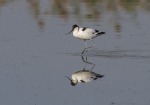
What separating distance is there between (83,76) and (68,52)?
1.90 meters

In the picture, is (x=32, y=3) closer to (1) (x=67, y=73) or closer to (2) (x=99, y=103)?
(1) (x=67, y=73)

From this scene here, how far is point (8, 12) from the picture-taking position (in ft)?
55.9

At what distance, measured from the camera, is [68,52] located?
12953mm

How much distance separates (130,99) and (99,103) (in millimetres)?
486

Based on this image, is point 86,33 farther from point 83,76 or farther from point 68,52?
point 83,76

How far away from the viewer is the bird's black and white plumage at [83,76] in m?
10.8

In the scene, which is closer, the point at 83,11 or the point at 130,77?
the point at 130,77

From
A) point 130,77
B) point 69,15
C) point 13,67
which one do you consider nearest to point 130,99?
point 130,77

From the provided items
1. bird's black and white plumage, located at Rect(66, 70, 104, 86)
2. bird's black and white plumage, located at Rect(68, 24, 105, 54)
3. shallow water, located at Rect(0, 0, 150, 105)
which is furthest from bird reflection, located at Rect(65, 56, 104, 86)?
bird's black and white plumage, located at Rect(68, 24, 105, 54)

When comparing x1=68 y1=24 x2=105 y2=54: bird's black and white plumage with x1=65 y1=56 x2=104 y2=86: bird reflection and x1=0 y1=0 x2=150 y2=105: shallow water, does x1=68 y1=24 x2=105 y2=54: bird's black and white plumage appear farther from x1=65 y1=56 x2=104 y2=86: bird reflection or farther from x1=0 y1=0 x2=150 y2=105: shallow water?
x1=65 y1=56 x2=104 y2=86: bird reflection

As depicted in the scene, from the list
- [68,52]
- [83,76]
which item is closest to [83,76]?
[83,76]

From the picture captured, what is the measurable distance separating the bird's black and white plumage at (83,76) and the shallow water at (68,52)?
4.9 inches

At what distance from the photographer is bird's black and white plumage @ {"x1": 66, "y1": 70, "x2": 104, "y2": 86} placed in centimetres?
1080

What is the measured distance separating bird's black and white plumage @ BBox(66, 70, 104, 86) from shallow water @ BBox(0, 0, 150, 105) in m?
0.12
